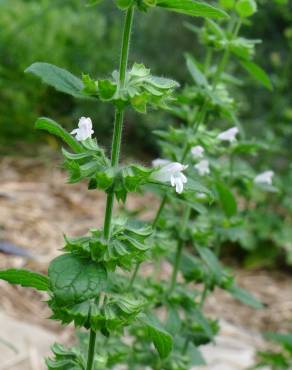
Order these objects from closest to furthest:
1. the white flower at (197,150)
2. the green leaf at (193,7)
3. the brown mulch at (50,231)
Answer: the green leaf at (193,7), the white flower at (197,150), the brown mulch at (50,231)

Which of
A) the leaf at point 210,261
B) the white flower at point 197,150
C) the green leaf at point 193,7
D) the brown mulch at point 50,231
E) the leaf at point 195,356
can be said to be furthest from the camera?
the brown mulch at point 50,231

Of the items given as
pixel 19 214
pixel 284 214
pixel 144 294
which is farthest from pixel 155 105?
pixel 284 214

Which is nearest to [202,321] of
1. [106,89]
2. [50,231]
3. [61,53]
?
[106,89]

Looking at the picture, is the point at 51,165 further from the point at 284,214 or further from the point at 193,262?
the point at 193,262

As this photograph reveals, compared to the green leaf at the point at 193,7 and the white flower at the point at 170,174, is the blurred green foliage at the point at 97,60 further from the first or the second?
the green leaf at the point at 193,7

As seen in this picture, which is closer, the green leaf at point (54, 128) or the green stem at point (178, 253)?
the green leaf at point (54, 128)

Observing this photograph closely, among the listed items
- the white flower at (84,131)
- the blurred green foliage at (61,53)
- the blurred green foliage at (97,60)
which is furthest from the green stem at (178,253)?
the blurred green foliage at (61,53)
